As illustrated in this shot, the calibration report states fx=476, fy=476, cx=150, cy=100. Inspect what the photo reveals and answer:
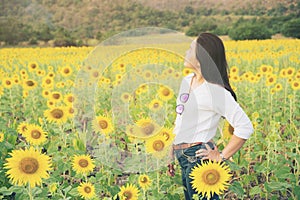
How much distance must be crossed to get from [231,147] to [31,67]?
3.19 meters

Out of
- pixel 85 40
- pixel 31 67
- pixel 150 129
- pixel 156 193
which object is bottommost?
pixel 156 193

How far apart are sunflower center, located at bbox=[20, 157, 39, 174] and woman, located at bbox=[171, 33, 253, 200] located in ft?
1.72

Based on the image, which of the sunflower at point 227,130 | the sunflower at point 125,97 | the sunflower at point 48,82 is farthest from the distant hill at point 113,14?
the sunflower at point 227,130

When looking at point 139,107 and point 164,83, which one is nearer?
point 164,83

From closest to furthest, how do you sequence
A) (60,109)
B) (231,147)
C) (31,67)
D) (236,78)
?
(231,147), (60,109), (236,78), (31,67)

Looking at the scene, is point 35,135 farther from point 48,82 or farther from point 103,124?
point 48,82

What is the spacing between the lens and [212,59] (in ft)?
5.77

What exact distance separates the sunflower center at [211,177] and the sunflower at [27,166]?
530 millimetres

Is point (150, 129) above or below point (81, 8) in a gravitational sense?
below

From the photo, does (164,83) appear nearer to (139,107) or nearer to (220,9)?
(139,107)

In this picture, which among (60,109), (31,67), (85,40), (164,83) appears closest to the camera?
(164,83)

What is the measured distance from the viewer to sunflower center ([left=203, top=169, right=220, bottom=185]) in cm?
148

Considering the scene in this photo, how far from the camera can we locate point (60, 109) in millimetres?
2529

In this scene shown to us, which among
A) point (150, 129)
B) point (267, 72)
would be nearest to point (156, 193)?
point (150, 129)
